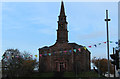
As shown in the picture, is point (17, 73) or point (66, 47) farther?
point (66, 47)

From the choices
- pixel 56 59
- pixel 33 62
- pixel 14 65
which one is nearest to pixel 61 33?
pixel 56 59

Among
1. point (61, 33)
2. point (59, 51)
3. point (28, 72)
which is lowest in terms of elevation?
point (28, 72)

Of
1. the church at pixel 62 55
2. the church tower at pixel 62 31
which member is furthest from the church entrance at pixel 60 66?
the church tower at pixel 62 31

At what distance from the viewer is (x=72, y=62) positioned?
69.2m

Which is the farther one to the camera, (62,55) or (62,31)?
(62,31)

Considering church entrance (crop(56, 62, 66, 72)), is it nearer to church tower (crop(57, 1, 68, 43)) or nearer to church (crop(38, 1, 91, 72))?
church (crop(38, 1, 91, 72))

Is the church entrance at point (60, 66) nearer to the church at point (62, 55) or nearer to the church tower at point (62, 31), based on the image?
the church at point (62, 55)

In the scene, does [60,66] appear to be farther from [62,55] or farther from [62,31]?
[62,31]

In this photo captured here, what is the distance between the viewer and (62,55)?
2756 inches

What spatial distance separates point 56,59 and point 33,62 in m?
7.56

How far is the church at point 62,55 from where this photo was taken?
6956 cm

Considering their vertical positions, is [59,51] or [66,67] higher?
[59,51]

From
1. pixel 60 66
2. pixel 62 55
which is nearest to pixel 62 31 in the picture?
pixel 62 55

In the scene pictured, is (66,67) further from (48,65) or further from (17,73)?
(17,73)
